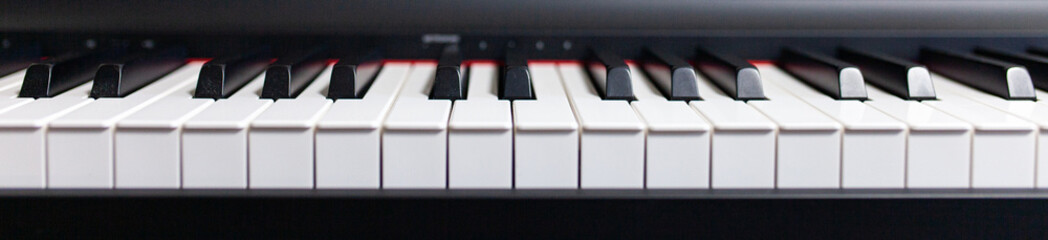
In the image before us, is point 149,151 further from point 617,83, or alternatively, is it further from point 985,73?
point 985,73

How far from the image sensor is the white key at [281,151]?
71 cm

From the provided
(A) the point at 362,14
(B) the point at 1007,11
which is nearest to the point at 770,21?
(B) the point at 1007,11

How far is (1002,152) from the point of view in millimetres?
722

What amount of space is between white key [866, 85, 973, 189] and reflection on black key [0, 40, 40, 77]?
0.98m

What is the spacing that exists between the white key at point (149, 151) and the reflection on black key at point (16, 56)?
15.9 inches

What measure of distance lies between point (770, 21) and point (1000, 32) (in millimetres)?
333

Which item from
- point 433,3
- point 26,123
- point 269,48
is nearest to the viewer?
point 26,123

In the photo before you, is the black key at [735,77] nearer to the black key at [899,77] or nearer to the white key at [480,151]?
the black key at [899,77]

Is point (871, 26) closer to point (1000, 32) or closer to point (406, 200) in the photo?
point (1000, 32)

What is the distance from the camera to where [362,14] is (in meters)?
1.07

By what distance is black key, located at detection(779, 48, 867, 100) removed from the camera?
2.90 ft

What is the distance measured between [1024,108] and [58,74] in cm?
95

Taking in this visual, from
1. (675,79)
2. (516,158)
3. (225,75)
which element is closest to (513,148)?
(516,158)

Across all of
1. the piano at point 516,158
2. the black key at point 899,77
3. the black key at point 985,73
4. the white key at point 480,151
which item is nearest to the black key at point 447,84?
the piano at point 516,158
